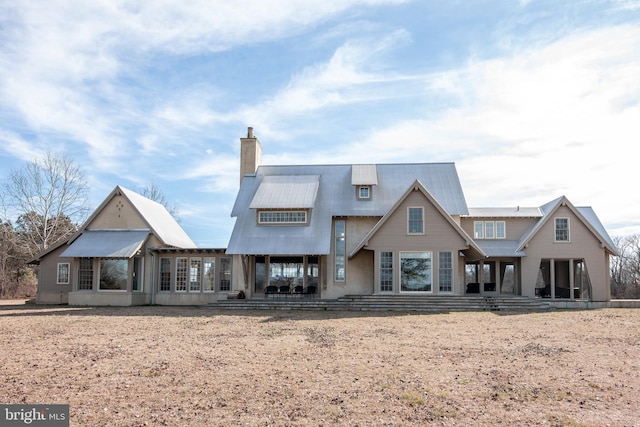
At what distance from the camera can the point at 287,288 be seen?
27469 mm

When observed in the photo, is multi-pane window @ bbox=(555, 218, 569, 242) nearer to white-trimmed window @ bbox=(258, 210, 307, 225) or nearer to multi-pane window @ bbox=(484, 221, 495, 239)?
multi-pane window @ bbox=(484, 221, 495, 239)

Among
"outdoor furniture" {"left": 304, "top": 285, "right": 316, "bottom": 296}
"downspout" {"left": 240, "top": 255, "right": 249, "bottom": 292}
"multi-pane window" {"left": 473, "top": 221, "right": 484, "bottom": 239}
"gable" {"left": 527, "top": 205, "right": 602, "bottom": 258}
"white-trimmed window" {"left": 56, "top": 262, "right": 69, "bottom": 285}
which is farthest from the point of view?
"white-trimmed window" {"left": 56, "top": 262, "right": 69, "bottom": 285}

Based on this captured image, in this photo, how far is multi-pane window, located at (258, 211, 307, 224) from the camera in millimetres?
28859

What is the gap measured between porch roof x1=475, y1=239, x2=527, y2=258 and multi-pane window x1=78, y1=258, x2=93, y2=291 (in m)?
21.4

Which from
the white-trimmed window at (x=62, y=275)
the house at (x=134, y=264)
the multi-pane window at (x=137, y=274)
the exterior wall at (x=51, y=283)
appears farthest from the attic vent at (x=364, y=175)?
the white-trimmed window at (x=62, y=275)

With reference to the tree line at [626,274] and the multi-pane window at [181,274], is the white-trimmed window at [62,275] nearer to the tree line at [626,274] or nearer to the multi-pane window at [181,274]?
the multi-pane window at [181,274]

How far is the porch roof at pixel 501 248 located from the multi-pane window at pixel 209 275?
1492cm

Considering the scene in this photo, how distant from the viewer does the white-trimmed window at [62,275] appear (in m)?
31.2

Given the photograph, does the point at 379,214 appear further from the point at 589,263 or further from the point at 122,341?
the point at 122,341

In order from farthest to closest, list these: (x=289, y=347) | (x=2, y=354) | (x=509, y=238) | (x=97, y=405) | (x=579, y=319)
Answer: (x=509, y=238)
(x=579, y=319)
(x=289, y=347)
(x=2, y=354)
(x=97, y=405)

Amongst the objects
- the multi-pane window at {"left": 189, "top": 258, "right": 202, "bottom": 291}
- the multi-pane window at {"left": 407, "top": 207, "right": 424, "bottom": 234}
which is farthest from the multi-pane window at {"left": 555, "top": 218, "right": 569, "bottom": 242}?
the multi-pane window at {"left": 189, "top": 258, "right": 202, "bottom": 291}

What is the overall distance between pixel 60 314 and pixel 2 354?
11504mm

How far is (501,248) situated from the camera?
96.9 ft

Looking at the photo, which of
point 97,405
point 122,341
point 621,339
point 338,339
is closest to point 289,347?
point 338,339
